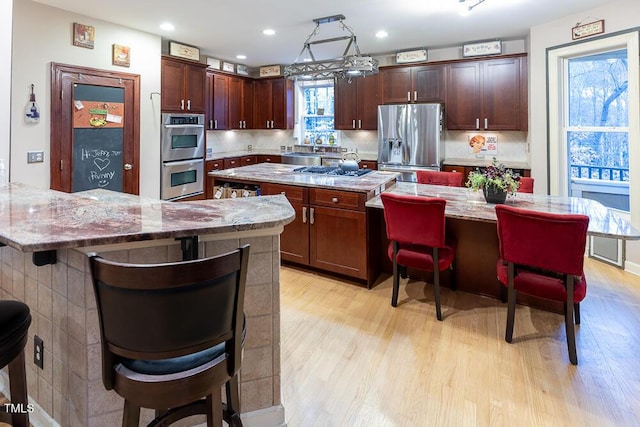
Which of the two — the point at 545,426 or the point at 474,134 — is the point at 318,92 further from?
the point at 545,426

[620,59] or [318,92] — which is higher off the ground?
[318,92]

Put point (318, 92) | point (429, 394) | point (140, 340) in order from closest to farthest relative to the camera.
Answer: point (140, 340)
point (429, 394)
point (318, 92)

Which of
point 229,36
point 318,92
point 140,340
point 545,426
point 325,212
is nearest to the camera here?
point 140,340

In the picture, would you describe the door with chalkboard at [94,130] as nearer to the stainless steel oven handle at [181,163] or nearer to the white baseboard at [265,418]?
the stainless steel oven handle at [181,163]

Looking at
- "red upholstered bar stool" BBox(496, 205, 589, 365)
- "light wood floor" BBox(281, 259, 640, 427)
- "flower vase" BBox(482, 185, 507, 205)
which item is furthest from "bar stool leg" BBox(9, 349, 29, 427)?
"flower vase" BBox(482, 185, 507, 205)

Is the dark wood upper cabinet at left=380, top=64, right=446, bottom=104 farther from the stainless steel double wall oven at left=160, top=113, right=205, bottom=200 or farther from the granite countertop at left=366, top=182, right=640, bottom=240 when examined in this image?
the stainless steel double wall oven at left=160, top=113, right=205, bottom=200

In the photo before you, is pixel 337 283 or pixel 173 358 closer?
pixel 173 358

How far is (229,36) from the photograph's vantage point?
5.25 meters

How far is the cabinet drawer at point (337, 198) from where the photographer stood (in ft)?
10.7

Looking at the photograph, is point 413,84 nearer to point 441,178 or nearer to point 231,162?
point 441,178

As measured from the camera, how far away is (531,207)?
2783mm

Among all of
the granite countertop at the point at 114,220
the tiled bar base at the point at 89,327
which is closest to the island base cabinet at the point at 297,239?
the granite countertop at the point at 114,220

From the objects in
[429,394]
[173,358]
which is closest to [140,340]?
[173,358]

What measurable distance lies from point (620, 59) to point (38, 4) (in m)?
5.98
